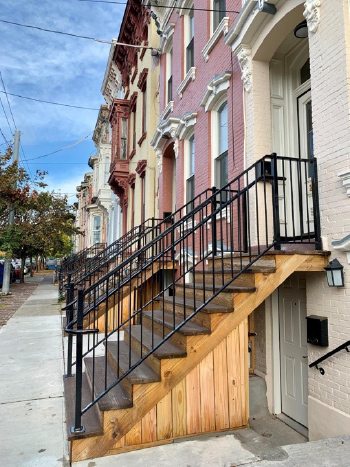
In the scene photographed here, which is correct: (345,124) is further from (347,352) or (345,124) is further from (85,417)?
(85,417)

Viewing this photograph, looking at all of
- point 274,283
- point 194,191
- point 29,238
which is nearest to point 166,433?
point 274,283

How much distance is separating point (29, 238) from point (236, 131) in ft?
52.0

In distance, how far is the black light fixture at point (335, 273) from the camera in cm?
368

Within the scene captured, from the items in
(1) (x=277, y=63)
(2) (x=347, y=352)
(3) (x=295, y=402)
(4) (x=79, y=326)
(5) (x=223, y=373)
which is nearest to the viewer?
(4) (x=79, y=326)

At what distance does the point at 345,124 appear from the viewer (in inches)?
146

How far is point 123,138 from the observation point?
560 inches

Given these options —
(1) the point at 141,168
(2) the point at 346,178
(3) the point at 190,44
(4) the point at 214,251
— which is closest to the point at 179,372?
(4) the point at 214,251

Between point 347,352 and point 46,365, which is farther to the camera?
point 46,365

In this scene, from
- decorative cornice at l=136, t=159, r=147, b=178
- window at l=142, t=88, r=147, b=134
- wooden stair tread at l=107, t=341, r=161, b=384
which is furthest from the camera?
window at l=142, t=88, r=147, b=134

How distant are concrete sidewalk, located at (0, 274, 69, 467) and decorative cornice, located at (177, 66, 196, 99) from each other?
627 centimetres

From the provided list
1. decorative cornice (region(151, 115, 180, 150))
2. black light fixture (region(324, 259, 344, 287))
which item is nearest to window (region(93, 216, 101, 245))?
decorative cornice (region(151, 115, 180, 150))


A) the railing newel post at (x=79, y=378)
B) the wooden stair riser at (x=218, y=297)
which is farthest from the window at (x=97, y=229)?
the railing newel post at (x=79, y=378)

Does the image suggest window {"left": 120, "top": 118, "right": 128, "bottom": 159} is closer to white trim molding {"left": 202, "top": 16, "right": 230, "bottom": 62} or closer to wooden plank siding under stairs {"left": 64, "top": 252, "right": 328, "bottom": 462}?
white trim molding {"left": 202, "top": 16, "right": 230, "bottom": 62}

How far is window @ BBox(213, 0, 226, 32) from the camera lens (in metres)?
6.95
